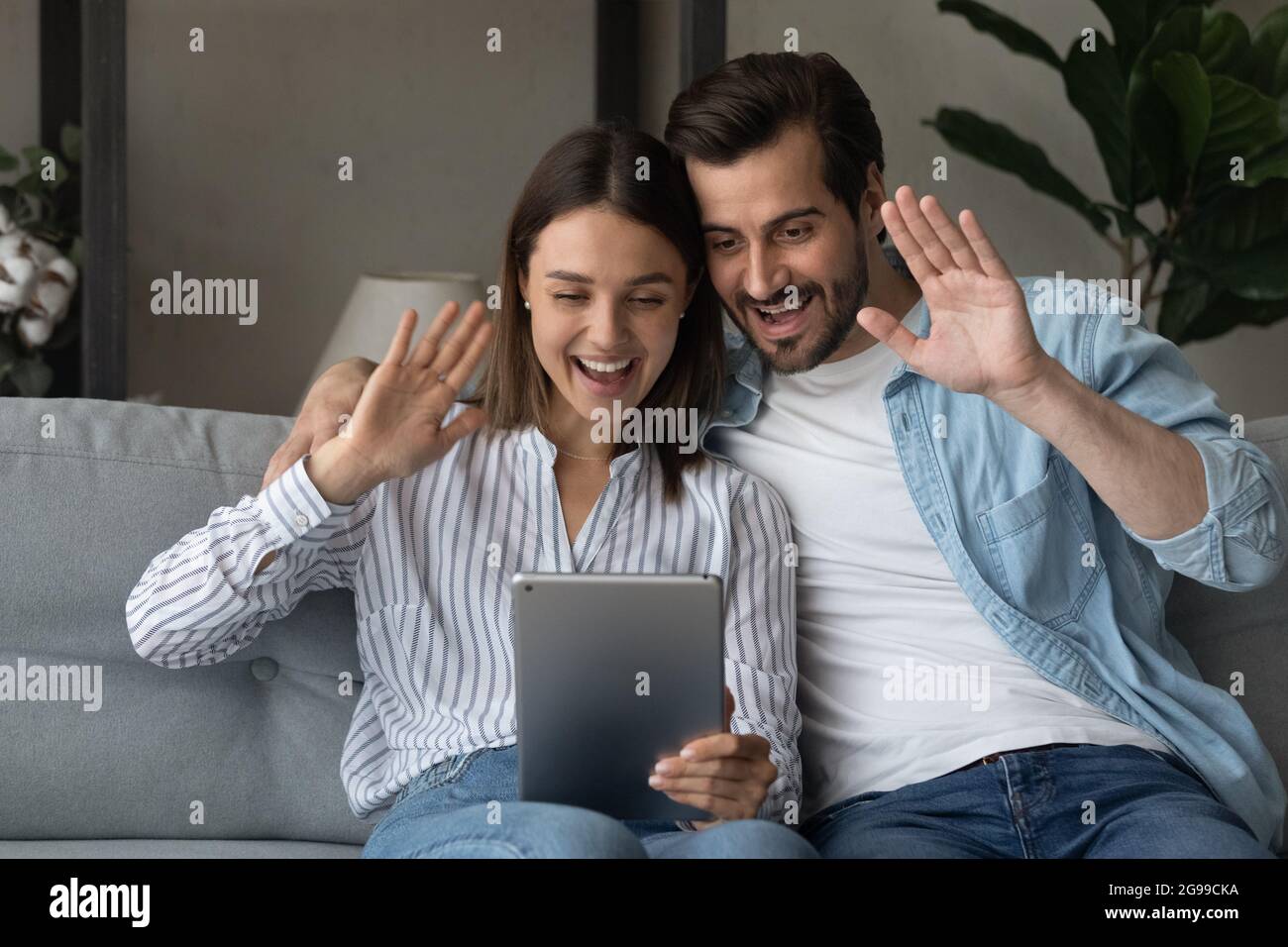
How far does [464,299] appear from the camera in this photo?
7.84 feet

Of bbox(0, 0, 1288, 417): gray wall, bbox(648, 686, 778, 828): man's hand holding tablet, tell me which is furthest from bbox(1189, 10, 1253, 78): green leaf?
bbox(648, 686, 778, 828): man's hand holding tablet

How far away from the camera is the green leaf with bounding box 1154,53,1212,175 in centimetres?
259

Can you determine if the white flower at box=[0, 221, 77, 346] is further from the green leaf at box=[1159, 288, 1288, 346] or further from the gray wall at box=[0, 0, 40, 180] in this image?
the green leaf at box=[1159, 288, 1288, 346]

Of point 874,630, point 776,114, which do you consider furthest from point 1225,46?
point 874,630

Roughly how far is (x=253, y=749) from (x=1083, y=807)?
884 mm

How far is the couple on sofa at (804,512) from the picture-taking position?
4.23ft

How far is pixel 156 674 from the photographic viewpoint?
4.95 ft

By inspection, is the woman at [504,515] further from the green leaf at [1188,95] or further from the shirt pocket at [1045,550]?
the green leaf at [1188,95]

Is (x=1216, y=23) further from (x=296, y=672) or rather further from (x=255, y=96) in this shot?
(x=296, y=672)

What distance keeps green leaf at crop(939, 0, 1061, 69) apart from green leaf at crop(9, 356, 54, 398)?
6.38 ft

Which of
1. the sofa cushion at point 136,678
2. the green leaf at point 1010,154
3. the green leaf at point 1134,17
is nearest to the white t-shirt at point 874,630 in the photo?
the sofa cushion at point 136,678

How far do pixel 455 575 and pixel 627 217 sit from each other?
0.41 meters

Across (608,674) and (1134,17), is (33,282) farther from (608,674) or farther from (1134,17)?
(1134,17)
